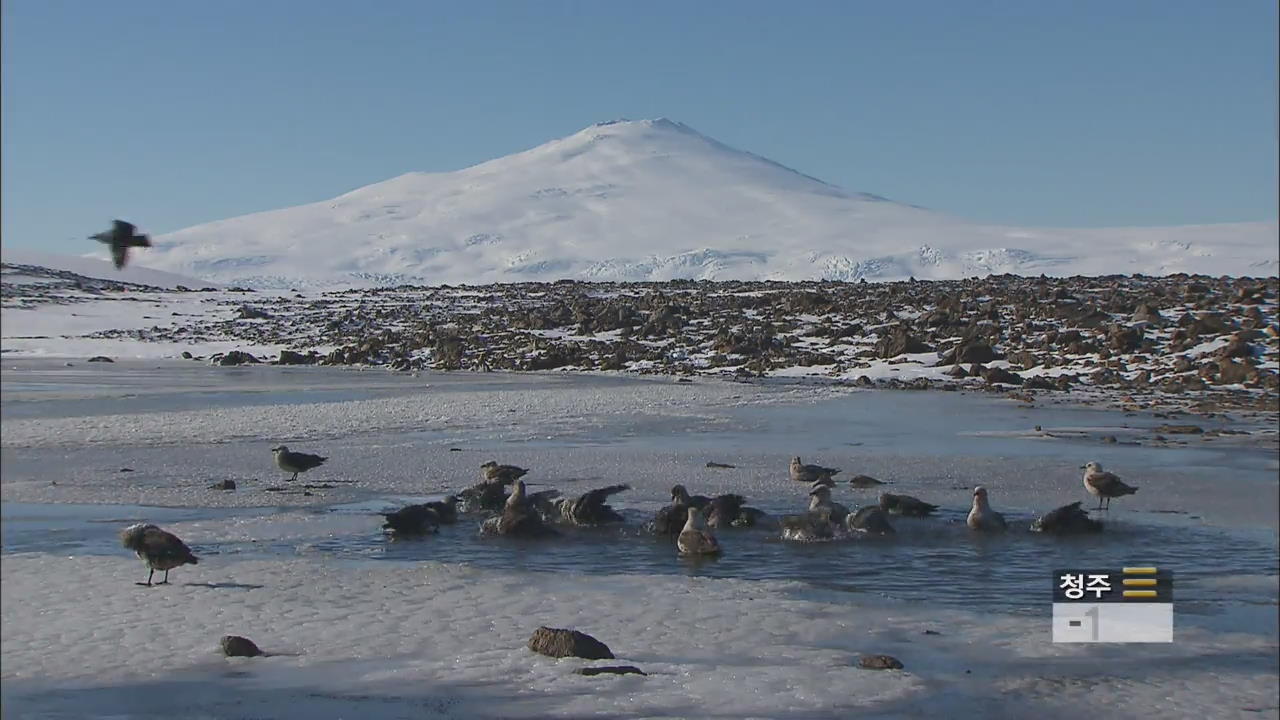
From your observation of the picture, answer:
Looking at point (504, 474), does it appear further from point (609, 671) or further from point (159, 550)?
point (609, 671)

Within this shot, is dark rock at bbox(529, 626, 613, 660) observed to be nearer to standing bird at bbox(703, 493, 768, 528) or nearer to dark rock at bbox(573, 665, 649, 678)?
dark rock at bbox(573, 665, 649, 678)

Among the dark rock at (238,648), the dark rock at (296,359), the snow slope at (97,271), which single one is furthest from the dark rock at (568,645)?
the dark rock at (296,359)

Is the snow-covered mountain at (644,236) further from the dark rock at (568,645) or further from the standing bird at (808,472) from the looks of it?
the dark rock at (568,645)

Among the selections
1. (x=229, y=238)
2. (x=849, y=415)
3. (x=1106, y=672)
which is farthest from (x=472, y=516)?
(x=229, y=238)

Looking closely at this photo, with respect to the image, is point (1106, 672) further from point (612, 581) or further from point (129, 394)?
point (129, 394)

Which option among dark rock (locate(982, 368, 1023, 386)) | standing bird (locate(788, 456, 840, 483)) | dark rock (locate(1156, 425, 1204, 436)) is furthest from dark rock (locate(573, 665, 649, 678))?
dark rock (locate(982, 368, 1023, 386))

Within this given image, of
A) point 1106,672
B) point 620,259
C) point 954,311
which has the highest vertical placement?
point 620,259

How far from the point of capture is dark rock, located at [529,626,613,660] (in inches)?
327

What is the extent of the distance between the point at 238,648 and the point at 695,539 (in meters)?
4.59

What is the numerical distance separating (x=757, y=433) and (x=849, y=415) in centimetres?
335

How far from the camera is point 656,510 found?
45.8 ft

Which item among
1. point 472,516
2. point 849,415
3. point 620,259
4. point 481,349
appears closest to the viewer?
point 472,516

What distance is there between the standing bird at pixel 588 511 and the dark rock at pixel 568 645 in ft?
15.2

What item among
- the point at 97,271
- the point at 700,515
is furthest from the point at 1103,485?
the point at 97,271
